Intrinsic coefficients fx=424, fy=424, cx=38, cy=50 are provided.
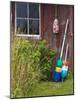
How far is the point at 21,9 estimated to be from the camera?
35.4ft

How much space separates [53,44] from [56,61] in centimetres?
46

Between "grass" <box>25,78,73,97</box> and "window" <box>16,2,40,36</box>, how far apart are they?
1347 millimetres

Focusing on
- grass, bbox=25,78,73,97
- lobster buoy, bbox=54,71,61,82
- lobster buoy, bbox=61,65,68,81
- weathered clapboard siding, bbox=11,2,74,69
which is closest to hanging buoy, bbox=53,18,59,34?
weathered clapboard siding, bbox=11,2,74,69

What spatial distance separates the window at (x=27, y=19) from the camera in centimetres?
1077

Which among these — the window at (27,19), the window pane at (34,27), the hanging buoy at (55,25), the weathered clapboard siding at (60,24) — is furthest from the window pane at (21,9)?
the hanging buoy at (55,25)

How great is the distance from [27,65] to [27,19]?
46.4 inches

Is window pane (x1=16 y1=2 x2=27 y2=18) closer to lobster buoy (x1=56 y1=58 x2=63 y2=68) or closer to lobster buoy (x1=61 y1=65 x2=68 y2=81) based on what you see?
lobster buoy (x1=56 y1=58 x2=63 y2=68)

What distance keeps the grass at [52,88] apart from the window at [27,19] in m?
1.35

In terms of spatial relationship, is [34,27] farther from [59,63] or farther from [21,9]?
[59,63]

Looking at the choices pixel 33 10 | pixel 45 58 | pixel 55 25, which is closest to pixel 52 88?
pixel 45 58

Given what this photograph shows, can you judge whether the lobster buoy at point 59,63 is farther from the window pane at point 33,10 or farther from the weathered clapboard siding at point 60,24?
the window pane at point 33,10

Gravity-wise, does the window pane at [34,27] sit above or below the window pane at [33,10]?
below

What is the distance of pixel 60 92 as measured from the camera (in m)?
11.2
